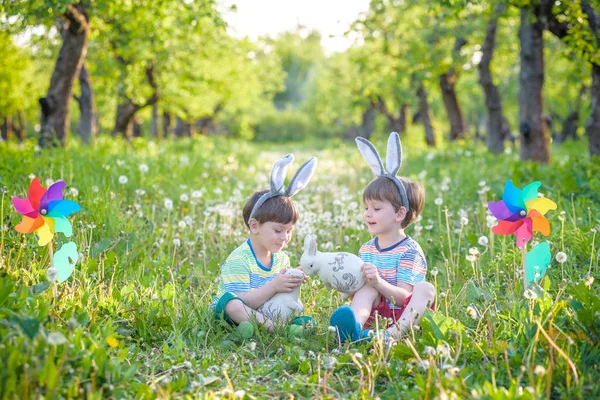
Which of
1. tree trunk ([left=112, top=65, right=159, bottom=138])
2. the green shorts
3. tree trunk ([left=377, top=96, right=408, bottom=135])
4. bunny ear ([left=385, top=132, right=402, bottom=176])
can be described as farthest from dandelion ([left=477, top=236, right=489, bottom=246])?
tree trunk ([left=377, top=96, right=408, bottom=135])

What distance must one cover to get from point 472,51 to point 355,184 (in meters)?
8.05

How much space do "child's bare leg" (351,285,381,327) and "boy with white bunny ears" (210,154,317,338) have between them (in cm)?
31

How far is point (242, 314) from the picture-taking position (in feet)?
11.4

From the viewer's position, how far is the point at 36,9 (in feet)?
24.6

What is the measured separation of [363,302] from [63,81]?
7.05 meters

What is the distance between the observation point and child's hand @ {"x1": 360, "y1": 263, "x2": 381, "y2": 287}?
3.41 m

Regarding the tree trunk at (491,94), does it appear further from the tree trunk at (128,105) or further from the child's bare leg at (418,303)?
the child's bare leg at (418,303)

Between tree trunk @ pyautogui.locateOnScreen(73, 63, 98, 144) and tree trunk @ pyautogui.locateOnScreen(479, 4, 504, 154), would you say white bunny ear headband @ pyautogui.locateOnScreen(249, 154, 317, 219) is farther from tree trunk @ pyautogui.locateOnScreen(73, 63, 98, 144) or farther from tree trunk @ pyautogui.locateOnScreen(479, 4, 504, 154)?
tree trunk @ pyautogui.locateOnScreen(73, 63, 98, 144)

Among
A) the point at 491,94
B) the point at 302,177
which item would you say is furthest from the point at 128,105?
the point at 302,177

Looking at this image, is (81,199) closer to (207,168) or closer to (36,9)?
(36,9)

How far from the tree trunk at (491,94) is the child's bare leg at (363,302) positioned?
9.92 metres

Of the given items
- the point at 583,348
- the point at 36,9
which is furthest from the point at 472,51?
the point at 583,348

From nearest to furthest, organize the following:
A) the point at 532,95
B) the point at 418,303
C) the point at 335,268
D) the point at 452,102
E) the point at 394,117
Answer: the point at 418,303, the point at 335,268, the point at 532,95, the point at 452,102, the point at 394,117

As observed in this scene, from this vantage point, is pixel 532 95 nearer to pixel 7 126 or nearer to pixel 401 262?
pixel 401 262
